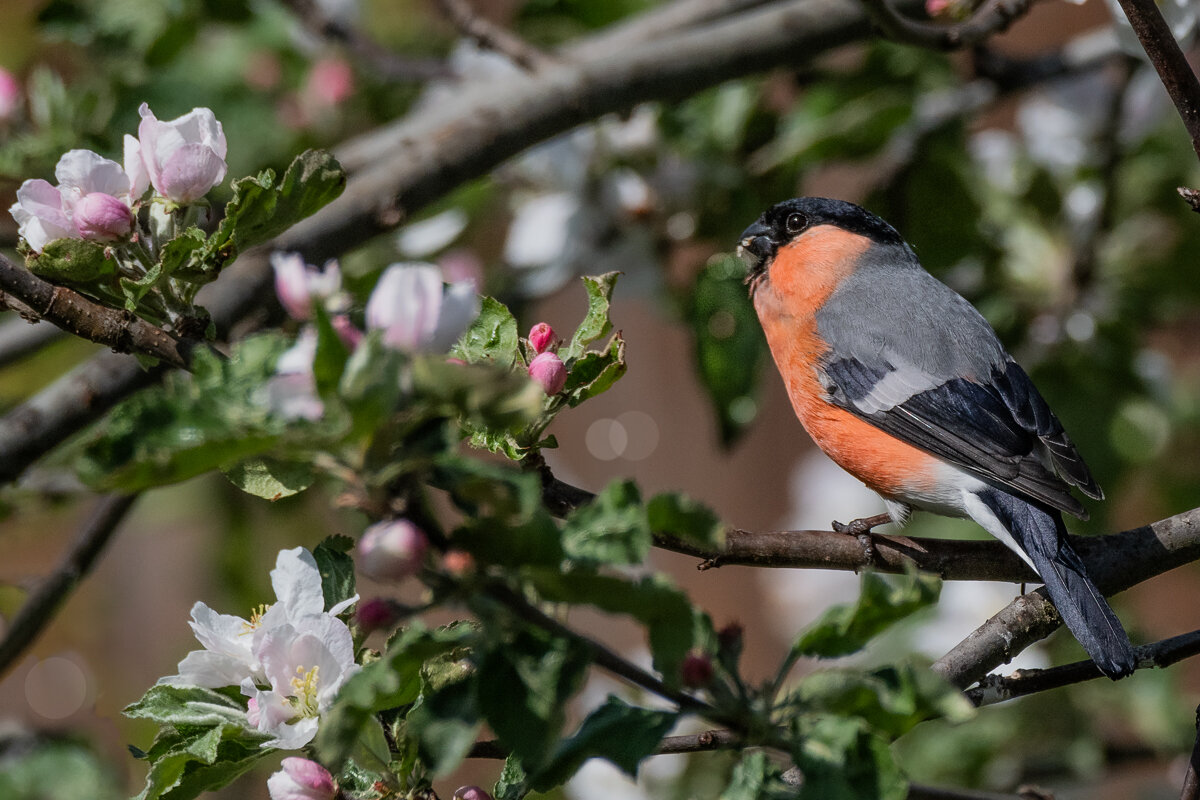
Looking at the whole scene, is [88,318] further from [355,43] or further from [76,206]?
[355,43]

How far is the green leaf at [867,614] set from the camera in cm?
77

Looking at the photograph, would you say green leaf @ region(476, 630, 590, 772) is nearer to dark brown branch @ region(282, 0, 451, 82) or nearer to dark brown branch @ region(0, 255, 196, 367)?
dark brown branch @ region(0, 255, 196, 367)

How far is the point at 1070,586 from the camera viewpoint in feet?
4.32

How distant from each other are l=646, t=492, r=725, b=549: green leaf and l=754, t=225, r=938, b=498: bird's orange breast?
102 centimetres

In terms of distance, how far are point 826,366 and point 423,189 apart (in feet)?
2.28

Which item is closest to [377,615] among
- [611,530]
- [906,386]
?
[611,530]

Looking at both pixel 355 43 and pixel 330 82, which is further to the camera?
pixel 330 82

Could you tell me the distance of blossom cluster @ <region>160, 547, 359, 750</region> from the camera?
918 millimetres

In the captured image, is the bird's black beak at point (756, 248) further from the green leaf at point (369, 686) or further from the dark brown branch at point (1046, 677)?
the green leaf at point (369, 686)

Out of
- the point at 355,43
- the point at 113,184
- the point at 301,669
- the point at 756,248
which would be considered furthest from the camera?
the point at 355,43

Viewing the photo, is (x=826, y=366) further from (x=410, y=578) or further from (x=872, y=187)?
(x=410, y=578)

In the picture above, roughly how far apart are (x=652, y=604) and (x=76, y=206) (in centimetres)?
63

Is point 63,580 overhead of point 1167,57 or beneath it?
beneath

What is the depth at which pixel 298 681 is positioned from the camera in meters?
0.92
